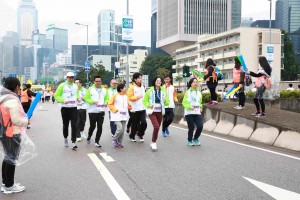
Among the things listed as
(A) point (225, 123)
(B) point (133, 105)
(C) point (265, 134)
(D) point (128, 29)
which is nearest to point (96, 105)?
(B) point (133, 105)

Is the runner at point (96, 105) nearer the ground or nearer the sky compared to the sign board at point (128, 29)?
nearer the ground

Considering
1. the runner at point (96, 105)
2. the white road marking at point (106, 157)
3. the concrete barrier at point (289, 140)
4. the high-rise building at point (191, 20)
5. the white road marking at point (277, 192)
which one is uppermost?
the high-rise building at point (191, 20)

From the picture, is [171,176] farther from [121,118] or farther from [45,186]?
[121,118]

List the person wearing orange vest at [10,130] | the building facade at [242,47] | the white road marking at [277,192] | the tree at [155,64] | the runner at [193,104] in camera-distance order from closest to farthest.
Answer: the white road marking at [277,192], the person wearing orange vest at [10,130], the runner at [193,104], the building facade at [242,47], the tree at [155,64]

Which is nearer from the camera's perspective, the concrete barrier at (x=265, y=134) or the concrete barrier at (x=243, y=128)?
the concrete barrier at (x=265, y=134)

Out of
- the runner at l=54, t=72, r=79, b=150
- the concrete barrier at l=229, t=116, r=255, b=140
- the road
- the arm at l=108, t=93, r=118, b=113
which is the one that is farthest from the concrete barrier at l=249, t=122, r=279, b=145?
the runner at l=54, t=72, r=79, b=150

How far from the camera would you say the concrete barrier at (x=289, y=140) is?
884 cm

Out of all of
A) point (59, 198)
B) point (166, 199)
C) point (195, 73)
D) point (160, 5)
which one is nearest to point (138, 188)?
point (166, 199)

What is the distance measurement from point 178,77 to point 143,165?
3221 inches

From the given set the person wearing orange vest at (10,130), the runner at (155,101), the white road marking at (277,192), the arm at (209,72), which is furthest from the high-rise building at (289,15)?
the person wearing orange vest at (10,130)

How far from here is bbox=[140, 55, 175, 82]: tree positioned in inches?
3873

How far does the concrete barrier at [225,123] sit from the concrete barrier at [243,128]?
0.26m

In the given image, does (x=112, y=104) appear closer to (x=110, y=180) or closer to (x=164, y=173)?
(x=164, y=173)

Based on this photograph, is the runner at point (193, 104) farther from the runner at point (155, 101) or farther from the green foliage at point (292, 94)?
the green foliage at point (292, 94)
